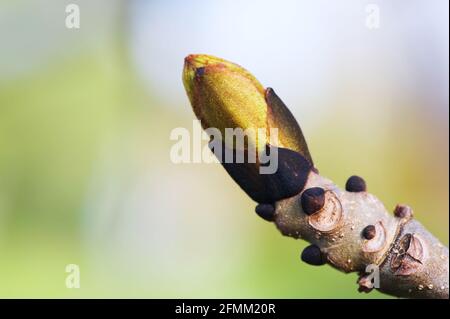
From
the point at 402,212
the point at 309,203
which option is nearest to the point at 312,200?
the point at 309,203

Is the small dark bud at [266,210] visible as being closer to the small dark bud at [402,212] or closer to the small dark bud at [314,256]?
the small dark bud at [314,256]

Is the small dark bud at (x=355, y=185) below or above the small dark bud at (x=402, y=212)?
above

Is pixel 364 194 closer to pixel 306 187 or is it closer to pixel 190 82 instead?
pixel 306 187

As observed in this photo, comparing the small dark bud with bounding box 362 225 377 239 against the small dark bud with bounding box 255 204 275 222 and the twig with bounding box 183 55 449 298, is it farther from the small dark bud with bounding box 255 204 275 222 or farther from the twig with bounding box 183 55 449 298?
the small dark bud with bounding box 255 204 275 222

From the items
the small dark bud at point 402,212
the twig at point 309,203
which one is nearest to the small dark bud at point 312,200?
the twig at point 309,203

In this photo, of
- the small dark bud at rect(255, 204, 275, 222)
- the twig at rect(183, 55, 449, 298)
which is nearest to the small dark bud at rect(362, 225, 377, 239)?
the twig at rect(183, 55, 449, 298)

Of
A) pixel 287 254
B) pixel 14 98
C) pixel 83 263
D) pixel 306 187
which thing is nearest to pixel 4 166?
pixel 14 98
